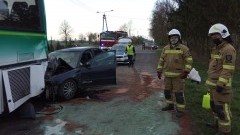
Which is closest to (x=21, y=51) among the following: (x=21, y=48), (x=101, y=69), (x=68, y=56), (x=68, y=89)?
(x=21, y=48)

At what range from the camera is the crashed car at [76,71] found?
11.3 m

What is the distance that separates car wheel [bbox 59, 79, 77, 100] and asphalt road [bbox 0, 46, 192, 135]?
0.69ft

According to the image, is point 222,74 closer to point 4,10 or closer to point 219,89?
point 219,89

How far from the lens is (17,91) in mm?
8391

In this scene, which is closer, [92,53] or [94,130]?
[94,130]

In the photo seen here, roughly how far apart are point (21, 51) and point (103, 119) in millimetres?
2329

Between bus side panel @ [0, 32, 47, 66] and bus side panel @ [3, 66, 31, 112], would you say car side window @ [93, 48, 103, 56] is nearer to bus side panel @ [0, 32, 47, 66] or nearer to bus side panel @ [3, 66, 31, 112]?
bus side panel @ [0, 32, 47, 66]

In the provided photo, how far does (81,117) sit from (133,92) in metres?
4.04

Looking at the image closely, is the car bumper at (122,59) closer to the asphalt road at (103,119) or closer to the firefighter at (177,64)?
the asphalt road at (103,119)

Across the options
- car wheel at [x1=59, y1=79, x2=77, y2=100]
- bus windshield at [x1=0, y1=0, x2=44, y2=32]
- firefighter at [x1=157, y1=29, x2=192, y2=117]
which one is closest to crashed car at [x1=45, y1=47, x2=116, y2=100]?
car wheel at [x1=59, y1=79, x2=77, y2=100]

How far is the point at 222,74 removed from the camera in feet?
22.7

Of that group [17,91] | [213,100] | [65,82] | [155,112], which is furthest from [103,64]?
[213,100]

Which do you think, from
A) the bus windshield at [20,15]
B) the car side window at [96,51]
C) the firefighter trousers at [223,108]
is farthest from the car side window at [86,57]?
the firefighter trousers at [223,108]

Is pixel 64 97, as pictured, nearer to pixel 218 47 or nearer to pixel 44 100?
pixel 44 100
